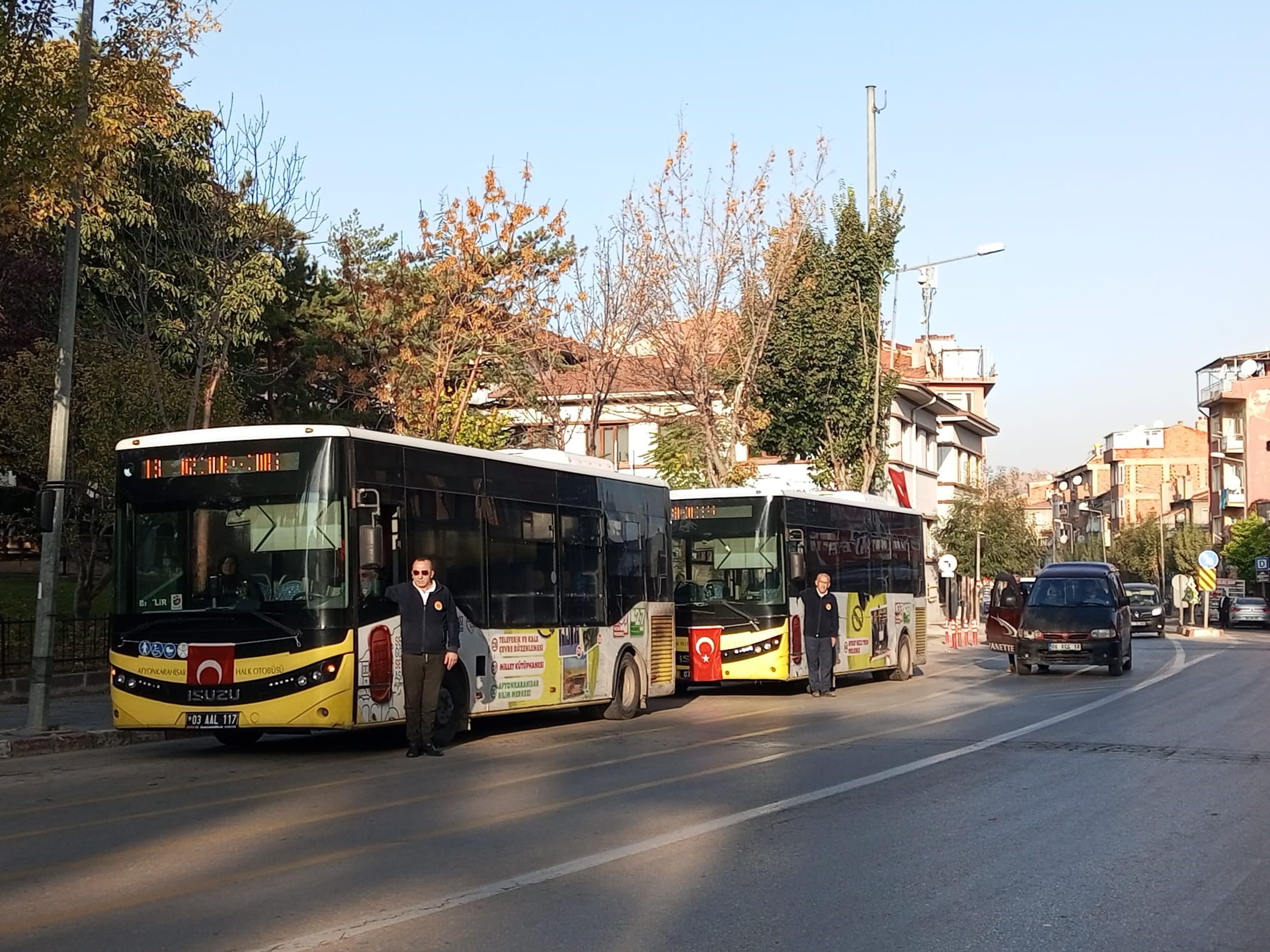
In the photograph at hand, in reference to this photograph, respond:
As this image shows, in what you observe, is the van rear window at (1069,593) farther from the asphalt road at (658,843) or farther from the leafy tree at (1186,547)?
the leafy tree at (1186,547)

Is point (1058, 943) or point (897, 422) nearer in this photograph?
point (1058, 943)

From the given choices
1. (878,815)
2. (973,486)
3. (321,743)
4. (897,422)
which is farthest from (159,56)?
(973,486)

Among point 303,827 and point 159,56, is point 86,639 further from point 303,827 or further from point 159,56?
point 303,827

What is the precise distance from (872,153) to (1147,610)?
78.0 feet

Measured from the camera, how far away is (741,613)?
2375 centimetres

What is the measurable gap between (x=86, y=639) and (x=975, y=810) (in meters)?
15.9

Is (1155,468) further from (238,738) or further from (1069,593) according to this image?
(238,738)

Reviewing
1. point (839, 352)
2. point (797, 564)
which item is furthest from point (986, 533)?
point (797, 564)

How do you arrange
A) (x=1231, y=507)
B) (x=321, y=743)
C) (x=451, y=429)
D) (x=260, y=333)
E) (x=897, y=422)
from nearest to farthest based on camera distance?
1. (x=321, y=743)
2. (x=451, y=429)
3. (x=260, y=333)
4. (x=897, y=422)
5. (x=1231, y=507)

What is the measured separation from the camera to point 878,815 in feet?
34.7

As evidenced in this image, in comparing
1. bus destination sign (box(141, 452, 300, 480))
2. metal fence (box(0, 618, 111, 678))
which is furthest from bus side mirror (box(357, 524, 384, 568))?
metal fence (box(0, 618, 111, 678))

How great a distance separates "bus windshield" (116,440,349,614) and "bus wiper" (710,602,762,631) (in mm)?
10432

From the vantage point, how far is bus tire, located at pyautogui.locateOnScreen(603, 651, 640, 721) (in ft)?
65.5

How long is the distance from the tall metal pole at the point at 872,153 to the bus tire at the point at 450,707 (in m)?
25.9
